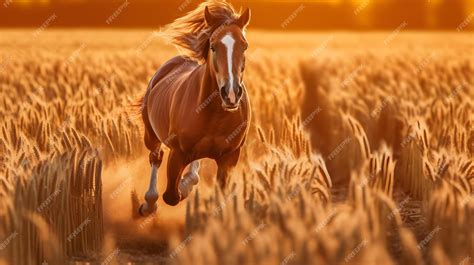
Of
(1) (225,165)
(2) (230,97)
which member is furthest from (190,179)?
(2) (230,97)

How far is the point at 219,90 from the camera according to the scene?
16.0ft

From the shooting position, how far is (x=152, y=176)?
260 inches

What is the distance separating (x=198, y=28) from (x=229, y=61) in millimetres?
1042

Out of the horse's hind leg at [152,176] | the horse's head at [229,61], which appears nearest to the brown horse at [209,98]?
the horse's head at [229,61]

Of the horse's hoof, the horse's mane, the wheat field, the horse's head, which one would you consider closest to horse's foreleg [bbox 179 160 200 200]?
the wheat field

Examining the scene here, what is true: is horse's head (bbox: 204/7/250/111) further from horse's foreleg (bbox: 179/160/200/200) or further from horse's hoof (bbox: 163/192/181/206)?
horse's foreleg (bbox: 179/160/200/200)

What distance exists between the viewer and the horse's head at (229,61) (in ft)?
15.4

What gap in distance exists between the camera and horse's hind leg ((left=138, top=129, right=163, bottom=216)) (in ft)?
20.6

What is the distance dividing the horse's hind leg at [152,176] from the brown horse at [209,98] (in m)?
0.30

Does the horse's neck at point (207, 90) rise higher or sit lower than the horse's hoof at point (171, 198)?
higher

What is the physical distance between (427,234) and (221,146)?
1454 mm

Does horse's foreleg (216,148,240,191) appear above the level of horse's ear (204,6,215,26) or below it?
below

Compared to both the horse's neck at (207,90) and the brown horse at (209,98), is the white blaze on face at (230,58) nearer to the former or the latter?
the brown horse at (209,98)

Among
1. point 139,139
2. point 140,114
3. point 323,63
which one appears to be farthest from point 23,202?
point 323,63
